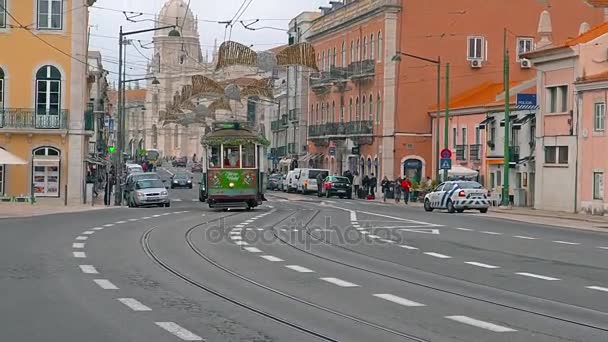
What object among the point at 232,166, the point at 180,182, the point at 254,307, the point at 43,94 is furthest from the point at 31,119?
the point at 254,307

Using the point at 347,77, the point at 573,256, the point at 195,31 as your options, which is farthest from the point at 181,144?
the point at 573,256

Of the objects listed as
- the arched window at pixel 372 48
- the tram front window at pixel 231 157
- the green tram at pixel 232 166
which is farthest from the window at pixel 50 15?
the arched window at pixel 372 48

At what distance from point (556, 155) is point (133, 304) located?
40.0m

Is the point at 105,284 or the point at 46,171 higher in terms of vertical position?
the point at 46,171

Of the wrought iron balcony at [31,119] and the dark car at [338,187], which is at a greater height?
the wrought iron balcony at [31,119]

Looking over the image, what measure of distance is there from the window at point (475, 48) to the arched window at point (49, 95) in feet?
109

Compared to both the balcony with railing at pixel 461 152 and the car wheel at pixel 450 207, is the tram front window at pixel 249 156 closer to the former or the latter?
the car wheel at pixel 450 207

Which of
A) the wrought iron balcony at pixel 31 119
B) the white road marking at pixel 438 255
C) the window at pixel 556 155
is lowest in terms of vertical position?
the white road marking at pixel 438 255

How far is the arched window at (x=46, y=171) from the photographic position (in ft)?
179

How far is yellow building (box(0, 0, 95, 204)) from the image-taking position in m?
54.4

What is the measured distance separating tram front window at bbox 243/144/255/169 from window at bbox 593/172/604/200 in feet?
48.3

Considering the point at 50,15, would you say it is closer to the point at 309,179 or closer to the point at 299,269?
the point at 309,179

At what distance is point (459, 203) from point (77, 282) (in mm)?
33088

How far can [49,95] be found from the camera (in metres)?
55.0
